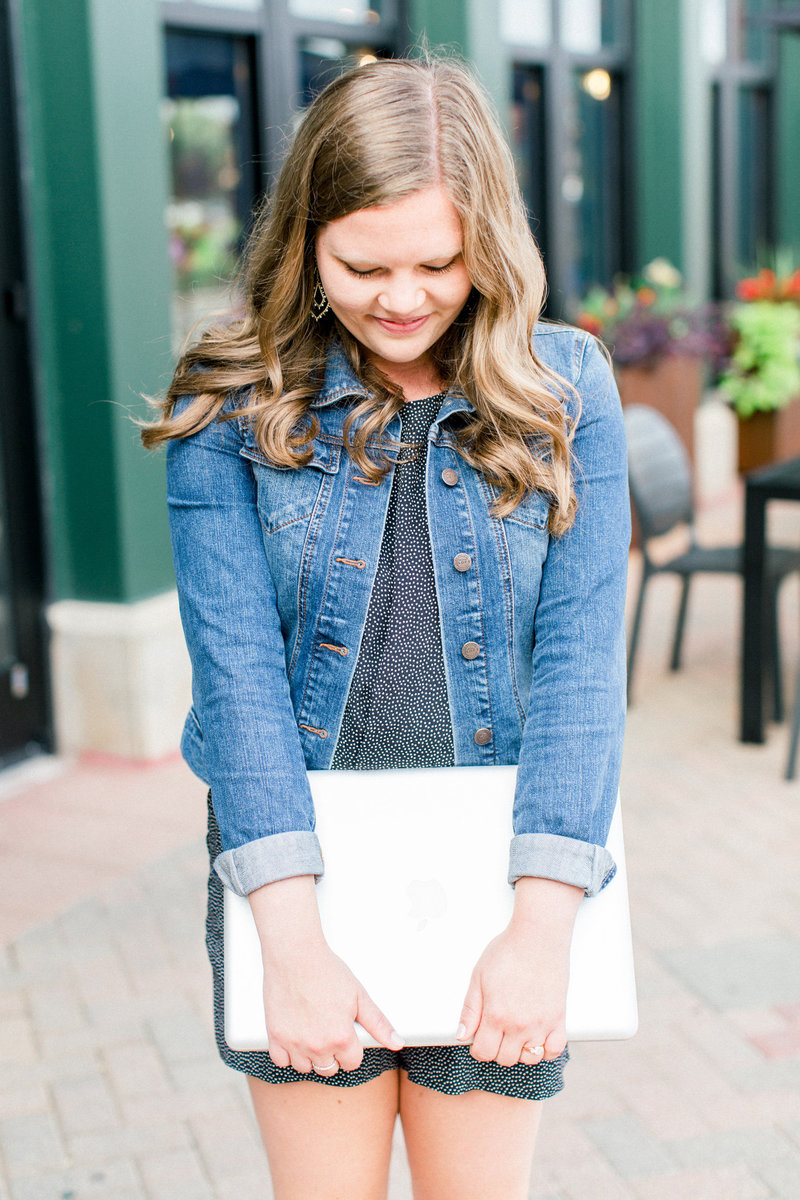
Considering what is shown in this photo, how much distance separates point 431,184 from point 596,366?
11.0 inches

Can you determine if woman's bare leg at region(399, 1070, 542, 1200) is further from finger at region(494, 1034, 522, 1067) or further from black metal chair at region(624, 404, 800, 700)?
black metal chair at region(624, 404, 800, 700)

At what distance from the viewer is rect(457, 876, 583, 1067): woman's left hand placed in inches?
49.8

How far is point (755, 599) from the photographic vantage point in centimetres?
448

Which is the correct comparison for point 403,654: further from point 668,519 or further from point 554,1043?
point 668,519

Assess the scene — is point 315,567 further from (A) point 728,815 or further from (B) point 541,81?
(B) point 541,81

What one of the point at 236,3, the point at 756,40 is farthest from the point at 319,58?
the point at 756,40

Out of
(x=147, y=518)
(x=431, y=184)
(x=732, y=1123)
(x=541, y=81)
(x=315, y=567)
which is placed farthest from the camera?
(x=541, y=81)

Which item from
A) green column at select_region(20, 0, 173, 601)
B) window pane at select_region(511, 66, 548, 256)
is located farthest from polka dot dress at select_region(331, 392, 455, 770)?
window pane at select_region(511, 66, 548, 256)

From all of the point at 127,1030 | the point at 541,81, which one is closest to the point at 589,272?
the point at 541,81

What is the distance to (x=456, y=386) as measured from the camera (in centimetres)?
143

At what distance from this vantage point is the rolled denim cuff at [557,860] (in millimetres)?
1305

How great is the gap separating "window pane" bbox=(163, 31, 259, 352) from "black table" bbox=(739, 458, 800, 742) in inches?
89.1

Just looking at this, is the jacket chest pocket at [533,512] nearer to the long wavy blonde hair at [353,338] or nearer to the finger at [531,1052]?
the long wavy blonde hair at [353,338]

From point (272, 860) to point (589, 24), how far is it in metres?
8.06
